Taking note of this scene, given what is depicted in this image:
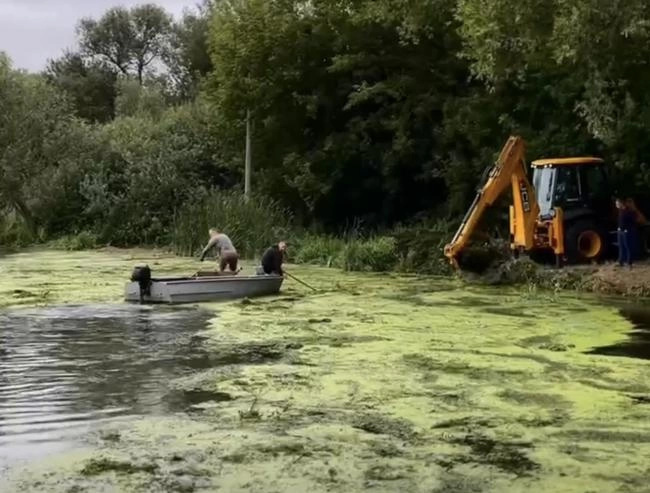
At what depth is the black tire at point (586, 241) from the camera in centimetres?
2136

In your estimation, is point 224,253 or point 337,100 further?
point 337,100

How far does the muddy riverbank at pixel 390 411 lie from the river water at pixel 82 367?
0.79 feet

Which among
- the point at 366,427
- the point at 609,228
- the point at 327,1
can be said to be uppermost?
the point at 327,1

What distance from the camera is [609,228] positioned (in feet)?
71.4

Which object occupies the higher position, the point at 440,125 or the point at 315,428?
the point at 440,125

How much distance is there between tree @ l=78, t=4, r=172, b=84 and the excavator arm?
157 feet

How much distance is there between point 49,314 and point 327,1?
1720 cm

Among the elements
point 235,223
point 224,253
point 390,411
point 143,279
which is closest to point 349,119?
point 235,223

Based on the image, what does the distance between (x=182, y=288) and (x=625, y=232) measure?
898 centimetres

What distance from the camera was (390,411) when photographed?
920cm

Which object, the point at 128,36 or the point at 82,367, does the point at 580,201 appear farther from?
the point at 128,36

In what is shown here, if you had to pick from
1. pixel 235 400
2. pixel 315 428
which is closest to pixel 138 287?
pixel 235 400

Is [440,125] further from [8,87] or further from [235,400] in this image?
[235,400]

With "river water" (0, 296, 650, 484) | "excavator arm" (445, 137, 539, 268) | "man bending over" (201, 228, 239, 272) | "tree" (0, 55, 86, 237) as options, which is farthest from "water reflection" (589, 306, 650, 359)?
"tree" (0, 55, 86, 237)
